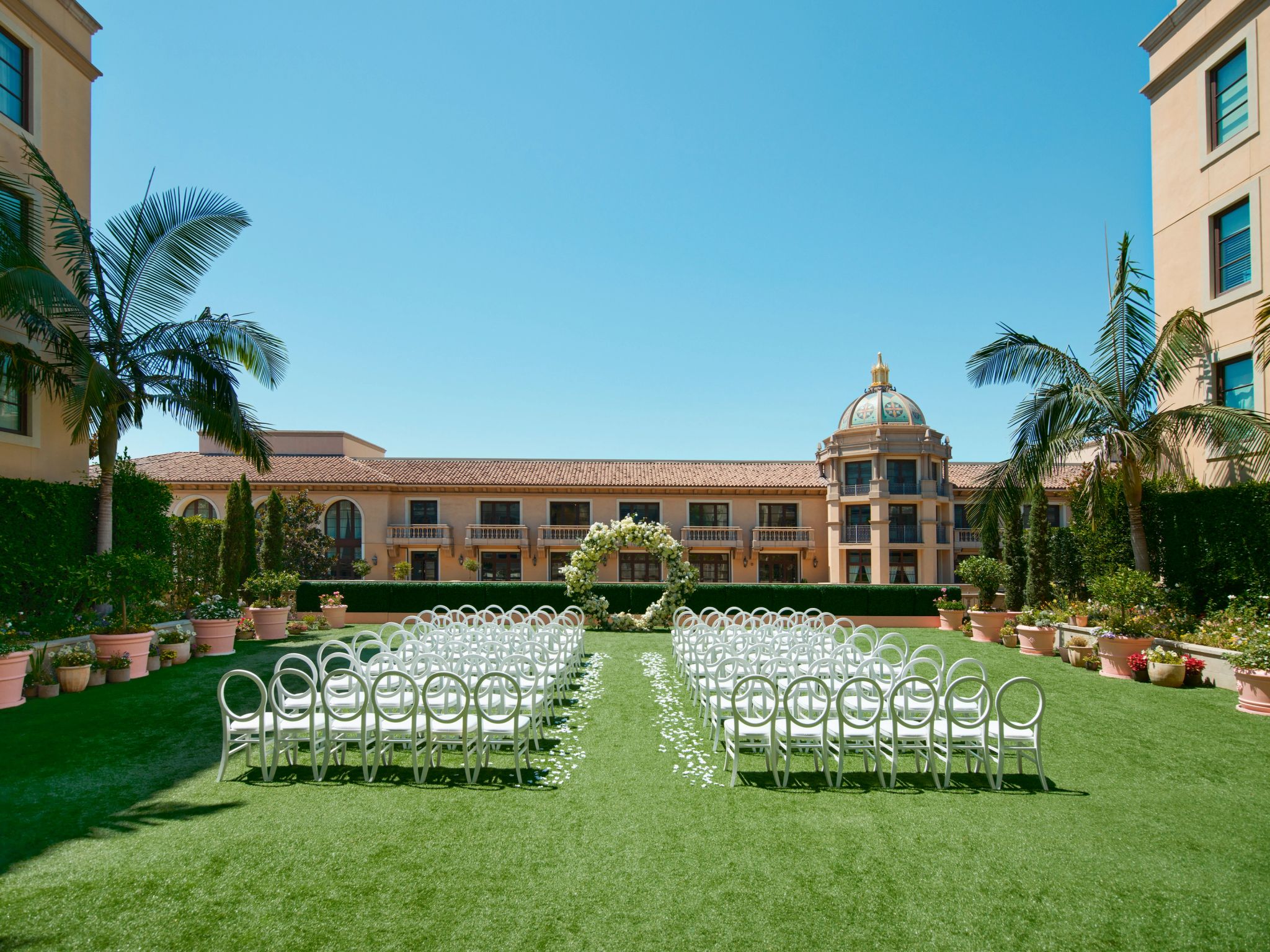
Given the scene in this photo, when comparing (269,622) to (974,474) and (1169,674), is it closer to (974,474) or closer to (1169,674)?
(1169,674)

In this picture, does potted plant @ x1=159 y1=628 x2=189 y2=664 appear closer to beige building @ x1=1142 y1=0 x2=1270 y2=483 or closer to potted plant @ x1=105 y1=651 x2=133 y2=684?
potted plant @ x1=105 y1=651 x2=133 y2=684

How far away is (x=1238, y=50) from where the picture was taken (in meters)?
12.6

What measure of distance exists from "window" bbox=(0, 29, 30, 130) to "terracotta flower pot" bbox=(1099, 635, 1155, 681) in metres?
21.0

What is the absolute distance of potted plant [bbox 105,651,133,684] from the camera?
1091 centimetres

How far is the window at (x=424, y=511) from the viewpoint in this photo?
32188 mm

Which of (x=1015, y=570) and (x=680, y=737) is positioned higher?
(x=1015, y=570)

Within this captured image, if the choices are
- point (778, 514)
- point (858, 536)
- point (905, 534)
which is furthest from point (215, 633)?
point (905, 534)

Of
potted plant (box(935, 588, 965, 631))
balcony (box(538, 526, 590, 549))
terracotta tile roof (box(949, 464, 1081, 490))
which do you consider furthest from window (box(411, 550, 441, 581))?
terracotta tile roof (box(949, 464, 1081, 490))

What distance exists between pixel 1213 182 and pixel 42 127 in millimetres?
21566

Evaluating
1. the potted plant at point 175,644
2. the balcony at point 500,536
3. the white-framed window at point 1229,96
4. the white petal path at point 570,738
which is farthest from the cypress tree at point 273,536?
the white-framed window at point 1229,96

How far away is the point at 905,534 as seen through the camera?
1277 inches

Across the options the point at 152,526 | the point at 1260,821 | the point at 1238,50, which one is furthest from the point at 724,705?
the point at 1238,50

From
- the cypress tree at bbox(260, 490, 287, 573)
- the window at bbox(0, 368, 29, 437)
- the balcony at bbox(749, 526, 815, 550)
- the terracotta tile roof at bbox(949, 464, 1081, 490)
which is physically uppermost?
the window at bbox(0, 368, 29, 437)

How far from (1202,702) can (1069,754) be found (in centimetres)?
421
